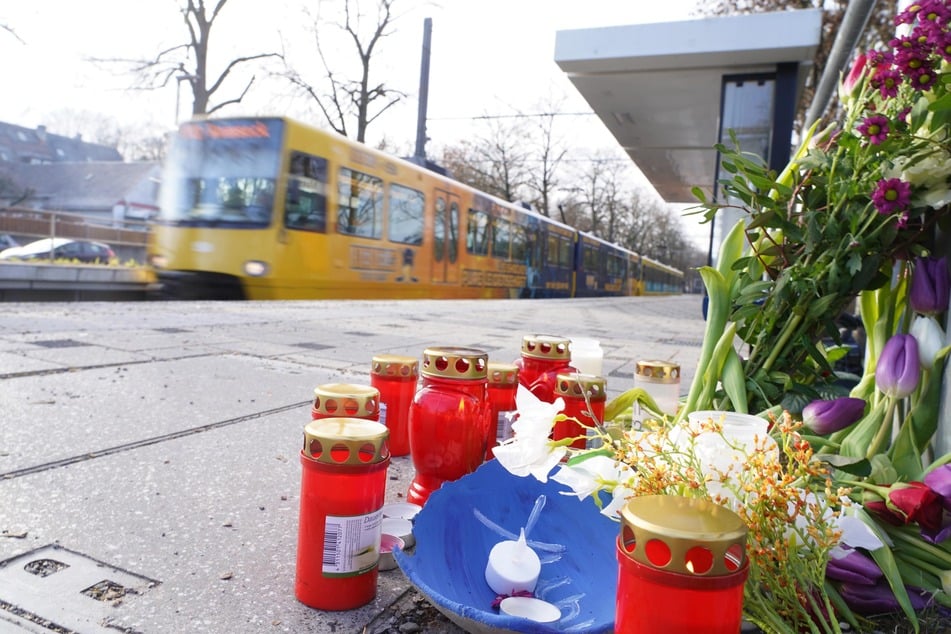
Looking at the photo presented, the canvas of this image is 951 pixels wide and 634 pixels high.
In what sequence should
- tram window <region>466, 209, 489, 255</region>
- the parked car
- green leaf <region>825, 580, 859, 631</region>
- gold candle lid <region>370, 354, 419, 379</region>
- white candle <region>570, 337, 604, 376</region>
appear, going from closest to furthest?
green leaf <region>825, 580, 859, 631</region>
gold candle lid <region>370, 354, 419, 379</region>
white candle <region>570, 337, 604, 376</region>
tram window <region>466, 209, 489, 255</region>
the parked car

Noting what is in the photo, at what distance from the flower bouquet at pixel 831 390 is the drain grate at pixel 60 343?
349 centimetres

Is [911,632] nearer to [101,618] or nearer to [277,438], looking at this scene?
[101,618]

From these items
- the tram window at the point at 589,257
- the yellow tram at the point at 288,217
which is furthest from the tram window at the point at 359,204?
the tram window at the point at 589,257

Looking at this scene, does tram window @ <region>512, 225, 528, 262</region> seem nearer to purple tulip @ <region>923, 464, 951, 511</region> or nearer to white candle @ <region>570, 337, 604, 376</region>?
white candle @ <region>570, 337, 604, 376</region>

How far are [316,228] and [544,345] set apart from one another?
8960 mm

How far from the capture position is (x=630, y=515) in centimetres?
77

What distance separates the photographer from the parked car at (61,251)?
16858mm

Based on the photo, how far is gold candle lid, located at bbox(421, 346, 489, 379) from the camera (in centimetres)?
147

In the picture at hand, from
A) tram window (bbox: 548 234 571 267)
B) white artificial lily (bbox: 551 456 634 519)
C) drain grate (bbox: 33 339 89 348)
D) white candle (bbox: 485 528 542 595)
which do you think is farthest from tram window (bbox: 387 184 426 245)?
white artificial lily (bbox: 551 456 634 519)

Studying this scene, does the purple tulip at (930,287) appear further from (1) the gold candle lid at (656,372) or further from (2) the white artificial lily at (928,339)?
(1) the gold candle lid at (656,372)

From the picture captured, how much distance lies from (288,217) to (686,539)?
32.0 ft

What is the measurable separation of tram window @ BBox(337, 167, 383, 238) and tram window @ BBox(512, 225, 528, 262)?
23.3 feet

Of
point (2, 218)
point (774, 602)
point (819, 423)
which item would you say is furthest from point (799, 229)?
point (2, 218)

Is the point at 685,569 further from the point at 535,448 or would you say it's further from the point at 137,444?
the point at 137,444
